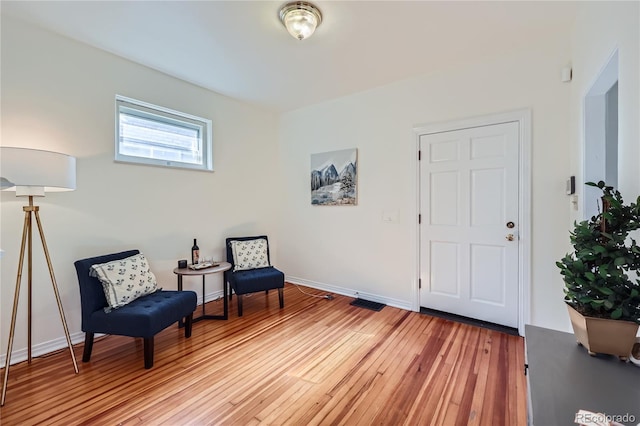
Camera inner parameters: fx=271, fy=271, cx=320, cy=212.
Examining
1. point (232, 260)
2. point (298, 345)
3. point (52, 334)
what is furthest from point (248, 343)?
point (52, 334)

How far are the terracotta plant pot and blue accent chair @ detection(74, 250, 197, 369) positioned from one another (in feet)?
8.06

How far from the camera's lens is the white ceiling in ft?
6.40

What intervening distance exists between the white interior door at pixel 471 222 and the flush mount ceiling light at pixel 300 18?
5.45 feet

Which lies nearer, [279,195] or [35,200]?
[35,200]

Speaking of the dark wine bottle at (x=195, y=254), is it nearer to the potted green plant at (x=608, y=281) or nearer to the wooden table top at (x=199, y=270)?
the wooden table top at (x=199, y=270)

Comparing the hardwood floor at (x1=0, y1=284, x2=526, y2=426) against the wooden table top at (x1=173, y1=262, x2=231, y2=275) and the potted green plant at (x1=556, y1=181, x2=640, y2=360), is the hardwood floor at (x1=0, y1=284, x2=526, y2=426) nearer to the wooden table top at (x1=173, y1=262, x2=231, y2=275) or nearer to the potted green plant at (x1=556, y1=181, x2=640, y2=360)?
the wooden table top at (x1=173, y1=262, x2=231, y2=275)

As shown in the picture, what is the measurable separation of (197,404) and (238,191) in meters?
2.61

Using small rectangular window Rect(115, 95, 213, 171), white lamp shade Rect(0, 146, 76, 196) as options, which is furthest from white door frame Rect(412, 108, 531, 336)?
white lamp shade Rect(0, 146, 76, 196)

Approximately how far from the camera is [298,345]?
2.40 metres

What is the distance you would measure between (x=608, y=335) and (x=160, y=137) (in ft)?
12.2

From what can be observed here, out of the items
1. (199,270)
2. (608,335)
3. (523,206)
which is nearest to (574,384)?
(608,335)

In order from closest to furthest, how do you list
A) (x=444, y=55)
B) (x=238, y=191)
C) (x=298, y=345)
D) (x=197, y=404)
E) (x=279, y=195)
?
1. (x=197, y=404)
2. (x=298, y=345)
3. (x=444, y=55)
4. (x=238, y=191)
5. (x=279, y=195)

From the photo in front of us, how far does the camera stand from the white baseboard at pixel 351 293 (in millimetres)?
3195

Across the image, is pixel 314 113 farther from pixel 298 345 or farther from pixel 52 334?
pixel 52 334
